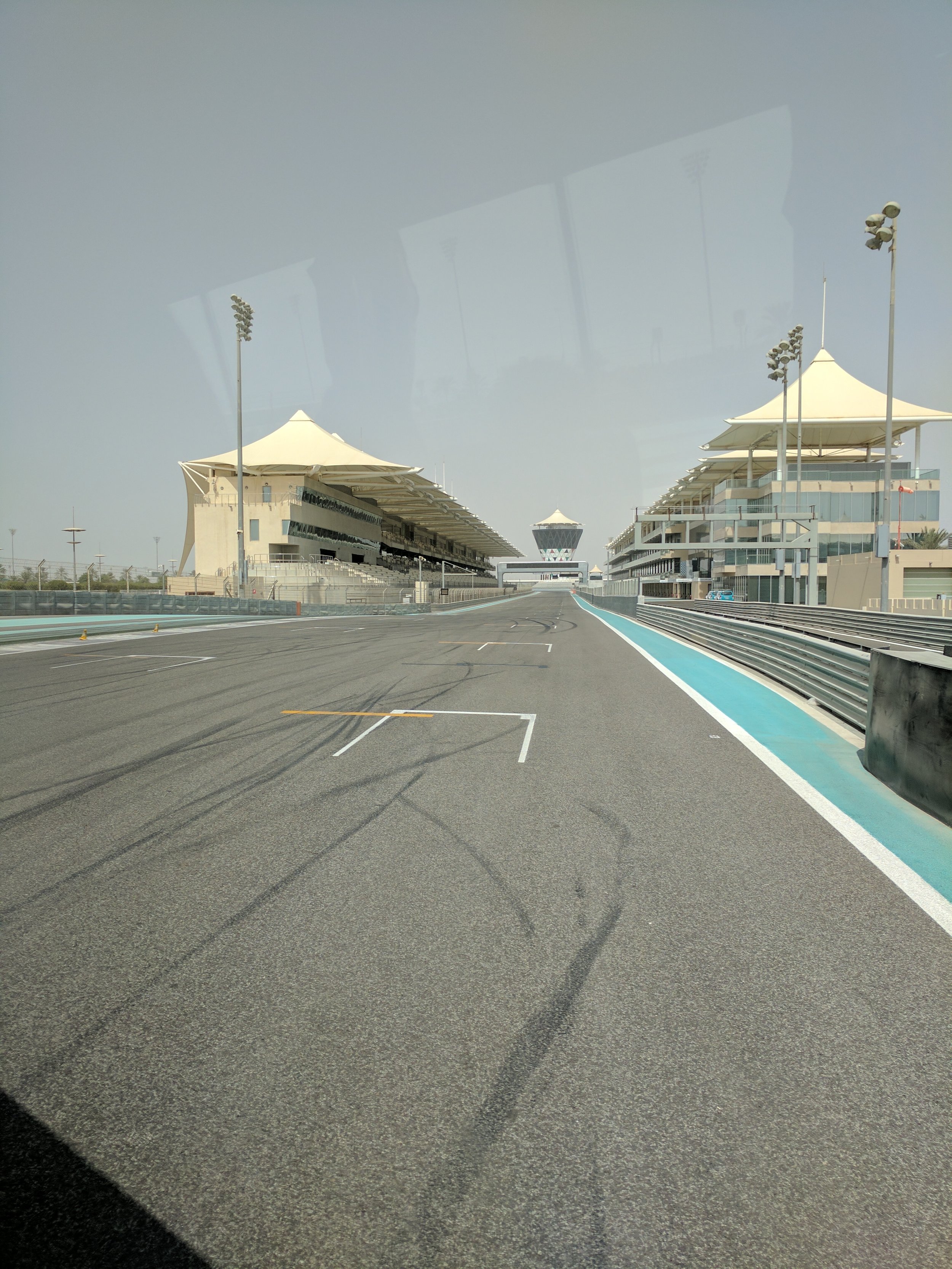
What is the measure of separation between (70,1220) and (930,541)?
149 feet

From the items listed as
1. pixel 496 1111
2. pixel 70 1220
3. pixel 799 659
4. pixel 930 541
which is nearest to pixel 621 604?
pixel 930 541

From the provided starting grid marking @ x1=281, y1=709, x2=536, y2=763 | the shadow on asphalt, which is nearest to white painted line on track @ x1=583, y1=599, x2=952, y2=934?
starting grid marking @ x1=281, y1=709, x2=536, y2=763

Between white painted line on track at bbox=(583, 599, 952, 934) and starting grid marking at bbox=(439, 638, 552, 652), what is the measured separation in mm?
12665

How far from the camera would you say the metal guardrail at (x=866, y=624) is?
1234 centimetres

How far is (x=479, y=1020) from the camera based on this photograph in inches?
123

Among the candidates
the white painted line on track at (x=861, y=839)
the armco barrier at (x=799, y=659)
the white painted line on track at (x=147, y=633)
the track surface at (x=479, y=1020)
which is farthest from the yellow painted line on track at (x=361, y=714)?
the white painted line on track at (x=147, y=633)

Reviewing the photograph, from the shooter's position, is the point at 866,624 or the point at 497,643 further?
the point at 497,643

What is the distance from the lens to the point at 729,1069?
2816mm

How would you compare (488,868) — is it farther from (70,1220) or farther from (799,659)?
(799,659)

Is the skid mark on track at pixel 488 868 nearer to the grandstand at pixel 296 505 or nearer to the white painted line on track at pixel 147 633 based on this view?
the white painted line on track at pixel 147 633

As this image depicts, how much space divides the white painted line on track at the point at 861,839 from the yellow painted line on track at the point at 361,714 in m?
3.96

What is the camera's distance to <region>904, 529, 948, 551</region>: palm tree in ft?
127

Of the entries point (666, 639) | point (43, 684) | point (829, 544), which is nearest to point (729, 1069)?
point (43, 684)

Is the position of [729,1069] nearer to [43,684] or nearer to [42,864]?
[42,864]
